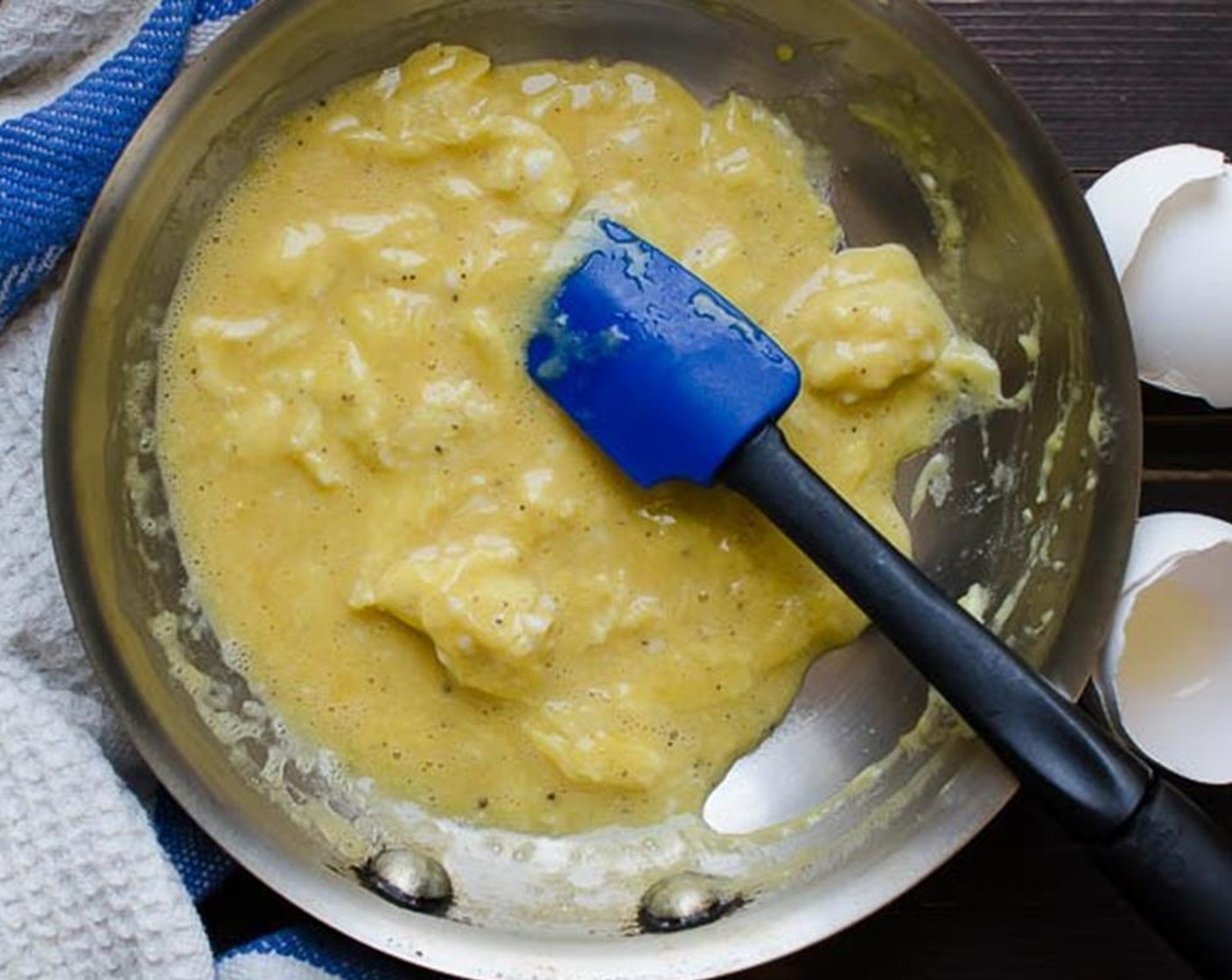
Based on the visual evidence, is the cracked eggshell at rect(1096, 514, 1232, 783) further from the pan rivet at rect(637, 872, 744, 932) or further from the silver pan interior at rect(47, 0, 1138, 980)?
the pan rivet at rect(637, 872, 744, 932)

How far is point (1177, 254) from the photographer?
119 cm

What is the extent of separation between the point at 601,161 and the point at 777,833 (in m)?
0.51

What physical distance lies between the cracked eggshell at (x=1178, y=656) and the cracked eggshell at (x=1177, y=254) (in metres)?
0.12

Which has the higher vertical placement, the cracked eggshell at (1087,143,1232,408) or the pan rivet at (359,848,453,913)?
the cracked eggshell at (1087,143,1232,408)

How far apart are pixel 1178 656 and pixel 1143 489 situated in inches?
5.5

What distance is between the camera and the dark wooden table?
1287 millimetres

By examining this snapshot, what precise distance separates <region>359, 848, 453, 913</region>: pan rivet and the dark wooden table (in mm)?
99

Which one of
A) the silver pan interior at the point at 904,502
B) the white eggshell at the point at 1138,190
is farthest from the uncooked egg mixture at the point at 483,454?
the white eggshell at the point at 1138,190

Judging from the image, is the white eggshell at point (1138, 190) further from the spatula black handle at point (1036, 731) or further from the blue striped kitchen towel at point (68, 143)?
the blue striped kitchen towel at point (68, 143)

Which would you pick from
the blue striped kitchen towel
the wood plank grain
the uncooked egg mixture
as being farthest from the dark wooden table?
the blue striped kitchen towel

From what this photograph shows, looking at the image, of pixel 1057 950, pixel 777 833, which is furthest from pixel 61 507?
pixel 1057 950

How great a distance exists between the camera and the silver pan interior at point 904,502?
1170mm

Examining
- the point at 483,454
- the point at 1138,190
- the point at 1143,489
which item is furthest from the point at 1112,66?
the point at 483,454

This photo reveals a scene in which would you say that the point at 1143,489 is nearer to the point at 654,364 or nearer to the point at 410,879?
the point at 654,364
